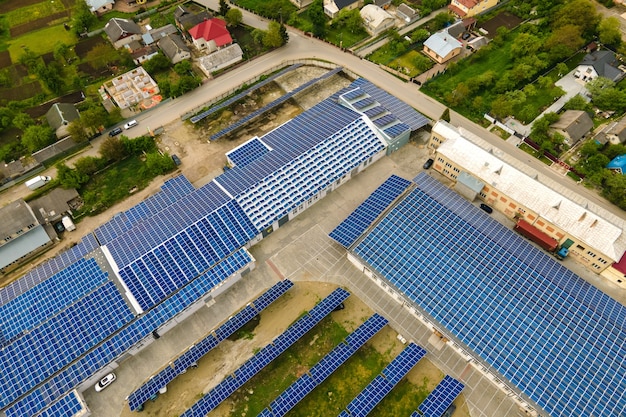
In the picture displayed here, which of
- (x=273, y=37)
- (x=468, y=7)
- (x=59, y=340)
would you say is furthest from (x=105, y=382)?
(x=468, y=7)

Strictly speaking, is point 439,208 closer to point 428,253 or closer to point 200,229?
point 428,253

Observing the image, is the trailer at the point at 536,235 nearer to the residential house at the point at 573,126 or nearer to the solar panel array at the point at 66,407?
the residential house at the point at 573,126

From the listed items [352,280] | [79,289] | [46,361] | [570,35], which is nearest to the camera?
[46,361]

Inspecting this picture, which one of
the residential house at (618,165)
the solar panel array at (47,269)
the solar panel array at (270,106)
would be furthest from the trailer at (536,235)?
the solar panel array at (47,269)

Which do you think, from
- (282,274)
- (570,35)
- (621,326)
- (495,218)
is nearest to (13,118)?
(282,274)

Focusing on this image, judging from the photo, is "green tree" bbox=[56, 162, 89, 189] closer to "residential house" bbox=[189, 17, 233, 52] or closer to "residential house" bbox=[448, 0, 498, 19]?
"residential house" bbox=[189, 17, 233, 52]

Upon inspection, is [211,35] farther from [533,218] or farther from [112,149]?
[533,218]
